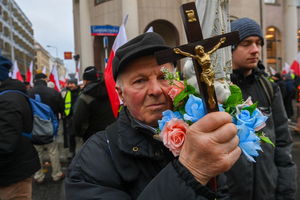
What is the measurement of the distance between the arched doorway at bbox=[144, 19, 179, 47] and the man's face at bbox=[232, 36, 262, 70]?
55.1 ft

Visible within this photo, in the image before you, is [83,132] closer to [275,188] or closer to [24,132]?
[24,132]

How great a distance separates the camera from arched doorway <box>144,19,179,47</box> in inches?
746

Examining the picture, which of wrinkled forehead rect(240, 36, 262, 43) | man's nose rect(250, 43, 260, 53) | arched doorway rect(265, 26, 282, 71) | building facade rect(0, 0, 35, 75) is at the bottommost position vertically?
man's nose rect(250, 43, 260, 53)

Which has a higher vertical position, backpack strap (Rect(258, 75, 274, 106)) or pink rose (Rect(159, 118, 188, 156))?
backpack strap (Rect(258, 75, 274, 106))

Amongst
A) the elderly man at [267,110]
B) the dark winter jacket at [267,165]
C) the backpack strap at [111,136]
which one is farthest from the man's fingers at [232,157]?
the elderly man at [267,110]

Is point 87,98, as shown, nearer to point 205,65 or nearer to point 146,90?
Result: point 146,90

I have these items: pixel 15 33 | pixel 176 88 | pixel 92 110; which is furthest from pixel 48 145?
pixel 15 33

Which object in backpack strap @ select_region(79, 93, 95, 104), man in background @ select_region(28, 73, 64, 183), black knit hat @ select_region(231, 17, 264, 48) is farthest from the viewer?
man in background @ select_region(28, 73, 64, 183)

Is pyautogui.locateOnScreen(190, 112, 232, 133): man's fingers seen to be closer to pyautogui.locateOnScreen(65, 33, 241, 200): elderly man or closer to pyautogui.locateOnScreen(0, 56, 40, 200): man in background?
pyautogui.locateOnScreen(65, 33, 241, 200): elderly man

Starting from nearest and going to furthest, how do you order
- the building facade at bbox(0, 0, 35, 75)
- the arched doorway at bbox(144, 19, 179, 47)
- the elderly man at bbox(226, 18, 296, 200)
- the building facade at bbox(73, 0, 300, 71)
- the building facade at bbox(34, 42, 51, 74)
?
the elderly man at bbox(226, 18, 296, 200), the building facade at bbox(73, 0, 300, 71), the arched doorway at bbox(144, 19, 179, 47), the building facade at bbox(0, 0, 35, 75), the building facade at bbox(34, 42, 51, 74)

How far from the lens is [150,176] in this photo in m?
1.38

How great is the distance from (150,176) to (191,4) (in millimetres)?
802

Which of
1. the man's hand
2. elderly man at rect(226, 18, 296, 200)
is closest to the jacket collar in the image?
the man's hand

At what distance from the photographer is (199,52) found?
40.6 inches
